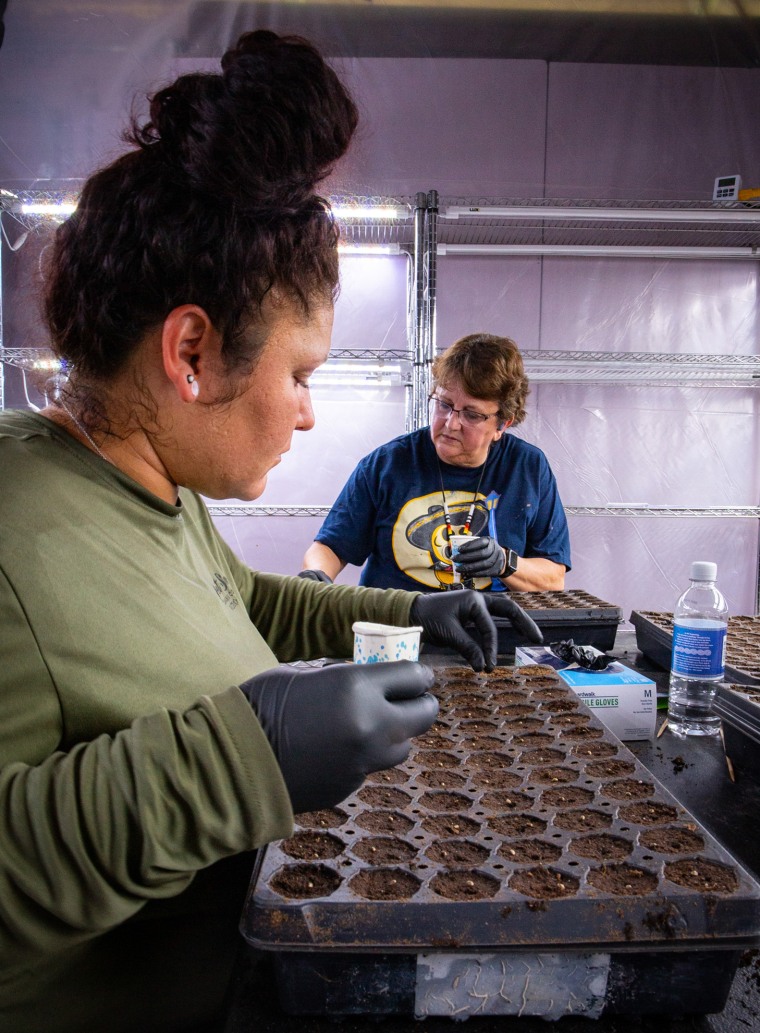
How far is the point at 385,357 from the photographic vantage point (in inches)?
117

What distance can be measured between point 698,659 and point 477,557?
0.78 metres

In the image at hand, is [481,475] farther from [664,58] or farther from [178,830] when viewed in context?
[664,58]

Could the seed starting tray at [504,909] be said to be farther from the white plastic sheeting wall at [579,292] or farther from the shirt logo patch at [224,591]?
the white plastic sheeting wall at [579,292]

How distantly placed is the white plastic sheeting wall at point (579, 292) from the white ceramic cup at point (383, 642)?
2334 mm

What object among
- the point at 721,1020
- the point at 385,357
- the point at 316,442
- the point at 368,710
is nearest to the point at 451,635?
the point at 368,710

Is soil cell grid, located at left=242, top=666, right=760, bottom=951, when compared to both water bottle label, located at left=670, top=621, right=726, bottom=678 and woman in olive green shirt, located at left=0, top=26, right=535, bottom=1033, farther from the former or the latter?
water bottle label, located at left=670, top=621, right=726, bottom=678

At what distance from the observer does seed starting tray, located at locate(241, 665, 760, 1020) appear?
553 millimetres

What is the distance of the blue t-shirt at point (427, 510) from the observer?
2188 mm

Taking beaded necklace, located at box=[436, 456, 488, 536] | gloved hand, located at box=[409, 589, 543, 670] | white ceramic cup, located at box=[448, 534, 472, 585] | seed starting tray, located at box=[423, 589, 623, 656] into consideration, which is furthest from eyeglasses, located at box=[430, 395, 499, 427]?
gloved hand, located at box=[409, 589, 543, 670]

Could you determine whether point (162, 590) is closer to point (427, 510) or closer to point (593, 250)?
point (427, 510)

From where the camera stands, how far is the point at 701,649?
3.67ft

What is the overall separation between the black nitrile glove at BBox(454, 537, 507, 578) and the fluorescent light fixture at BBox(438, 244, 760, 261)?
1.82m

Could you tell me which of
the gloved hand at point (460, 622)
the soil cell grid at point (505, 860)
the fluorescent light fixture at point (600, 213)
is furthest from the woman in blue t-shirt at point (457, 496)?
the soil cell grid at point (505, 860)

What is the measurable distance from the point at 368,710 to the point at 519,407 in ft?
5.58
